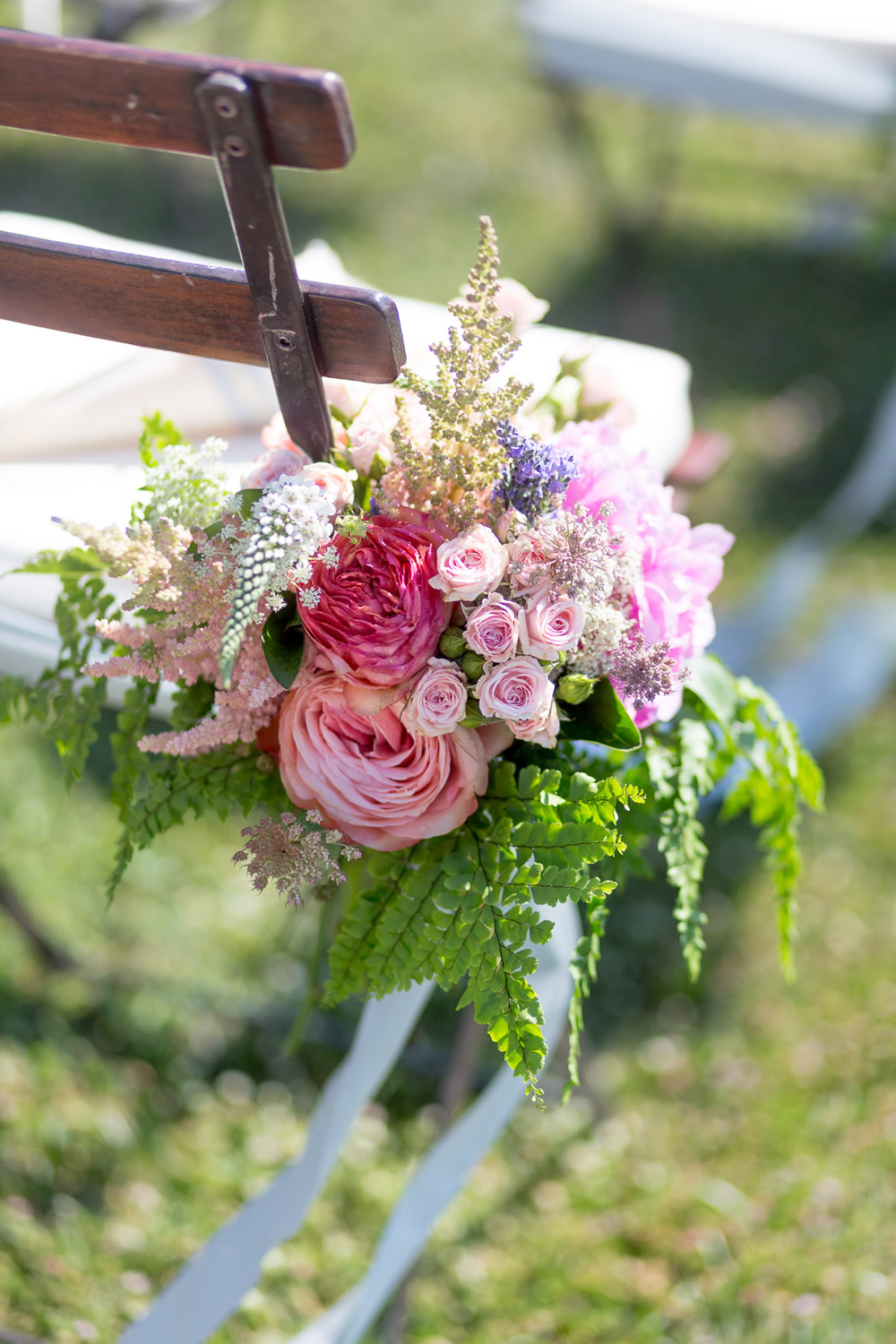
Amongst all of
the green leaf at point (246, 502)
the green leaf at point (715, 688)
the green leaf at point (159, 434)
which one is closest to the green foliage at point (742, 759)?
the green leaf at point (715, 688)

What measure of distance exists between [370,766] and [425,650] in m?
0.11

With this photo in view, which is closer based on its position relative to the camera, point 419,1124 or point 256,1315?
point 256,1315

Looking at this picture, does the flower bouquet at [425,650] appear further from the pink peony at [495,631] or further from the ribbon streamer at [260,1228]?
the ribbon streamer at [260,1228]

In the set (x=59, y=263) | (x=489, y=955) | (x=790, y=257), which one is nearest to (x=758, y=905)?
(x=489, y=955)

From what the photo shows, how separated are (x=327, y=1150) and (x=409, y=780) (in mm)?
616

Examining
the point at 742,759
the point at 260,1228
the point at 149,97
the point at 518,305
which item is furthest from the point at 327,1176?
the point at 149,97

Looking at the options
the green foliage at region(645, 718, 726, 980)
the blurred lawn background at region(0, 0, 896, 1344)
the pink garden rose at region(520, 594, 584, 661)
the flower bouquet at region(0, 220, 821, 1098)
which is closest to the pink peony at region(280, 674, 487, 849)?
the flower bouquet at region(0, 220, 821, 1098)

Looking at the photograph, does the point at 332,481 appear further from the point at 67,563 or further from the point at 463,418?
the point at 67,563

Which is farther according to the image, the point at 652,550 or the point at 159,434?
the point at 159,434

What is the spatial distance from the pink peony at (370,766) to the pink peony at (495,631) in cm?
9

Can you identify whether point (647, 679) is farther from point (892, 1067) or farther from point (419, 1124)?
point (892, 1067)

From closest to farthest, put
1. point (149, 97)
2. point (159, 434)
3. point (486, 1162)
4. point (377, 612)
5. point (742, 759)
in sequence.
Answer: point (149, 97) < point (377, 612) < point (159, 434) < point (742, 759) < point (486, 1162)

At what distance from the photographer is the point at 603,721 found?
943 mm

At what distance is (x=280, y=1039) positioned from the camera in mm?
1987
